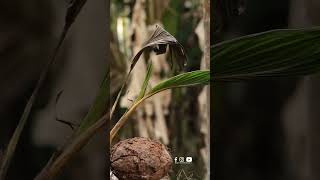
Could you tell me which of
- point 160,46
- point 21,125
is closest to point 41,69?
point 21,125

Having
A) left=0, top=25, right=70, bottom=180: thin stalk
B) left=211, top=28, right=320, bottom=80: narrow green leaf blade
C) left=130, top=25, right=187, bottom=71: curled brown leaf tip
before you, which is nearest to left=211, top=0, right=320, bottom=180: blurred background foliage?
left=211, top=28, right=320, bottom=80: narrow green leaf blade

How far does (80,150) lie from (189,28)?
545 mm

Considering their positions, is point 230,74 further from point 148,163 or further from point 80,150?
point 80,150

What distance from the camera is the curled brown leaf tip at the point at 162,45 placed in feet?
6.24

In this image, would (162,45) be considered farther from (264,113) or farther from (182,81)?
(264,113)

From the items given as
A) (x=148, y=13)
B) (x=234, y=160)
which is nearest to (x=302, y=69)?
(x=234, y=160)

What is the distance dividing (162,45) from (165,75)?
10 centimetres

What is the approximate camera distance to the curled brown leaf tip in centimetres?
190

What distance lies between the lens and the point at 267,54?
6.50ft

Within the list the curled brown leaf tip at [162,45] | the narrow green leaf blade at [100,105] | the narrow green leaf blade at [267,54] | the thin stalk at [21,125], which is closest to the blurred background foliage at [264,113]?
the narrow green leaf blade at [267,54]

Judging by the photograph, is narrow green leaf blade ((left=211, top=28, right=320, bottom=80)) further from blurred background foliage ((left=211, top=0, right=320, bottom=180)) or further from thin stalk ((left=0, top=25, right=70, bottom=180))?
thin stalk ((left=0, top=25, right=70, bottom=180))

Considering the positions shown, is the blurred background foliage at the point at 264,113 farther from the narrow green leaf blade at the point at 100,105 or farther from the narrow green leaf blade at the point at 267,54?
the narrow green leaf blade at the point at 100,105

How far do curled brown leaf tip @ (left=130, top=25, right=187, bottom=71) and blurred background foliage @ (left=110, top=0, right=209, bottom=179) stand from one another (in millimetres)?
15

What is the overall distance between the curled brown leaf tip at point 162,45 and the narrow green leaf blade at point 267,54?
0.41 feet
